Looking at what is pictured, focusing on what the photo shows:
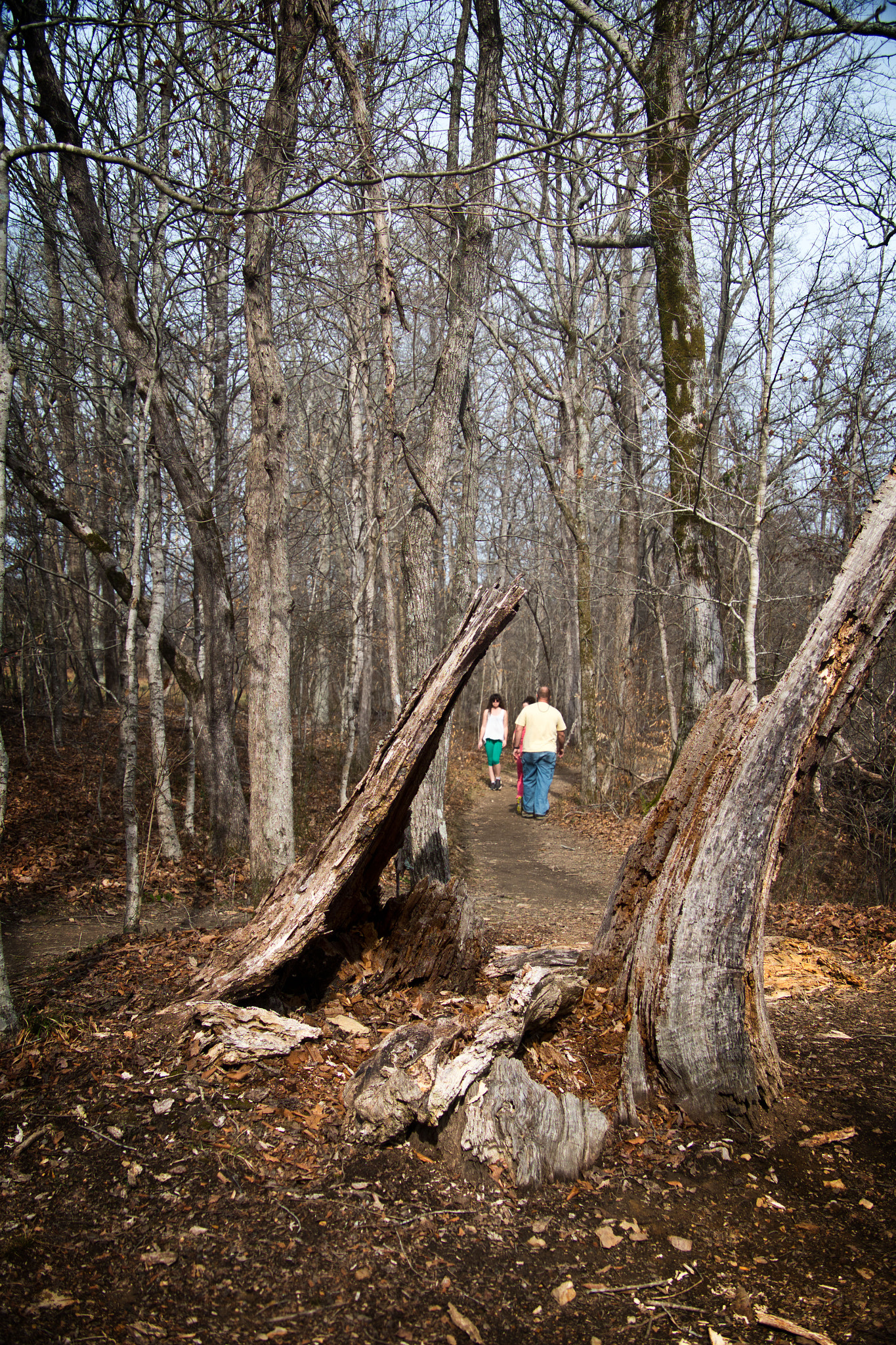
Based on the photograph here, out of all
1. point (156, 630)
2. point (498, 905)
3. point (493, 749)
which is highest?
point (156, 630)

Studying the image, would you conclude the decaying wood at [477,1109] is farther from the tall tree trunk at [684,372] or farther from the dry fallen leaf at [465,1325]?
the tall tree trunk at [684,372]

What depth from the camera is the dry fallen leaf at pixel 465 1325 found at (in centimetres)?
213

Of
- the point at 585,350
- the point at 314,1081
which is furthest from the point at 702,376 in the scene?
the point at 314,1081

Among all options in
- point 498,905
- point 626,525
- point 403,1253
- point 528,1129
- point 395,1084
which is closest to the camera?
point 403,1253

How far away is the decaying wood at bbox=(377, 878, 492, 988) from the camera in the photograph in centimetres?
435

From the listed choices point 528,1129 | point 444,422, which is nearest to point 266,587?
point 444,422

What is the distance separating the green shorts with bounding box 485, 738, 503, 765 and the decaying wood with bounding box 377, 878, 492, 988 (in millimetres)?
11579

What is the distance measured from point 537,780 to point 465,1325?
1134cm

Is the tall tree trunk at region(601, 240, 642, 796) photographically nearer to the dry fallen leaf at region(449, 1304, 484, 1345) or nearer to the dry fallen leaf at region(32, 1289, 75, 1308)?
the dry fallen leaf at region(449, 1304, 484, 1345)

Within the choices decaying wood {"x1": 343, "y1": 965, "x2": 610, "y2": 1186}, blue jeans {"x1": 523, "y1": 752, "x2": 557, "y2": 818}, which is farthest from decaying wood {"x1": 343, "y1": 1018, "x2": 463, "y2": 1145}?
blue jeans {"x1": 523, "y1": 752, "x2": 557, "y2": 818}

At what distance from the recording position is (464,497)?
1077 centimetres

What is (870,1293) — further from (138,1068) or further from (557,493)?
(557,493)

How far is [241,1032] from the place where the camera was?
3488mm

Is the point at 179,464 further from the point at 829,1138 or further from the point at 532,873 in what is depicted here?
the point at 829,1138
